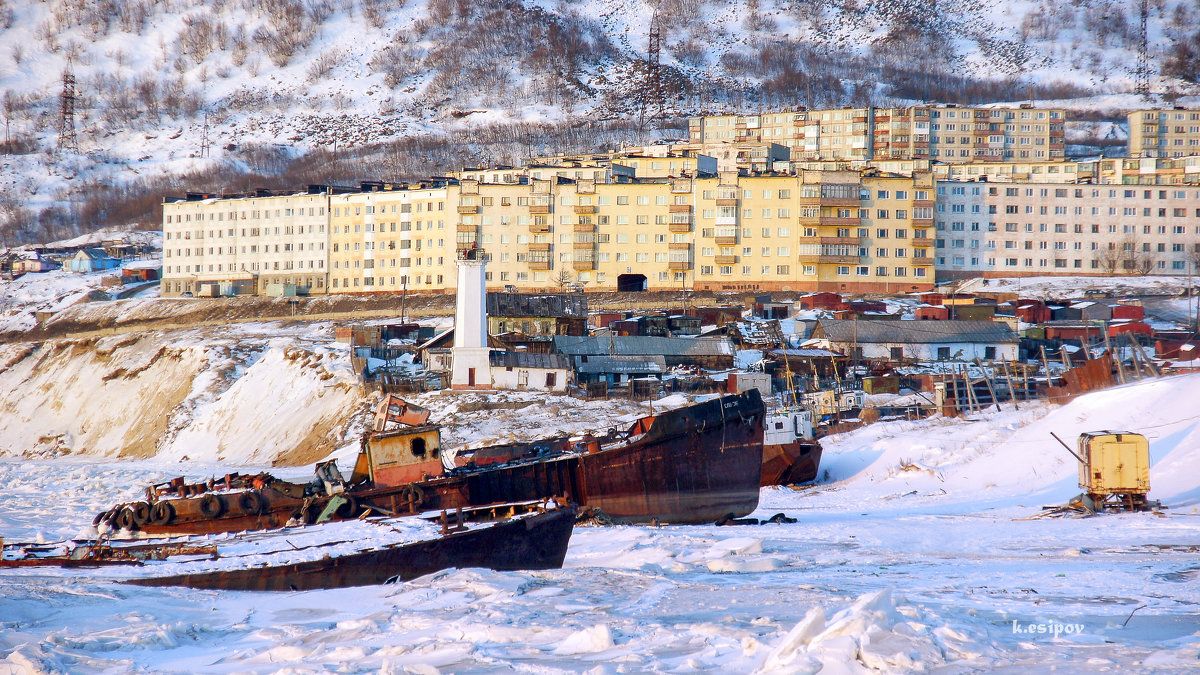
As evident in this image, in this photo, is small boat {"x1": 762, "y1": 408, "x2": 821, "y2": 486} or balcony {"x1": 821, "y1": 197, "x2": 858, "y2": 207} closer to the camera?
small boat {"x1": 762, "y1": 408, "x2": 821, "y2": 486}

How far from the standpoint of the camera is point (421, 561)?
1791 centimetres

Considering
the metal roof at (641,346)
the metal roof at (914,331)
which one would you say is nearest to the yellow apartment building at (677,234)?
the metal roof at (914,331)

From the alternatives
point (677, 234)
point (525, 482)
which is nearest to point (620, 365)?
point (525, 482)

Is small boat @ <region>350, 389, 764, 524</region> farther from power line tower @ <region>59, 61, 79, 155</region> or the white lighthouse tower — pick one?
power line tower @ <region>59, 61, 79, 155</region>

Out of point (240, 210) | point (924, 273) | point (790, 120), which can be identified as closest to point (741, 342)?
point (924, 273)

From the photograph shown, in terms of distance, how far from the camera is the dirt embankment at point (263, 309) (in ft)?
269

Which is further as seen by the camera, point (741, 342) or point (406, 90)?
point (406, 90)

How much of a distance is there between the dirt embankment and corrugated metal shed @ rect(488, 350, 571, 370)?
89.2 ft

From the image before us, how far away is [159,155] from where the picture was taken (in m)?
170

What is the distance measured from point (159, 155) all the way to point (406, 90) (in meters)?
45.1

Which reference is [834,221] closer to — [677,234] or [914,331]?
[677,234]

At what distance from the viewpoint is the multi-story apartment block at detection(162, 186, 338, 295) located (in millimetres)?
97000

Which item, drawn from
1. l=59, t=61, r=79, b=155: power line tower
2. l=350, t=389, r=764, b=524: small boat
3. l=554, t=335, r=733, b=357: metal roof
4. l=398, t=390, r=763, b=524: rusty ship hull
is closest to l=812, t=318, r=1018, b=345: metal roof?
l=554, t=335, r=733, b=357: metal roof

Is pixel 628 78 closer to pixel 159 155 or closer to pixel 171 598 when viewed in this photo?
pixel 159 155
